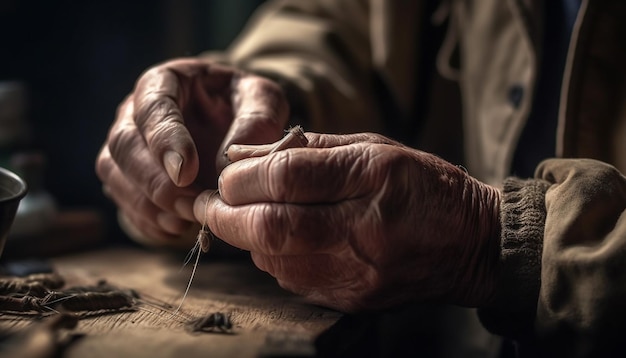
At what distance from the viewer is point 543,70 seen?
152 centimetres

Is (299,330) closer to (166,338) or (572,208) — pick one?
(166,338)

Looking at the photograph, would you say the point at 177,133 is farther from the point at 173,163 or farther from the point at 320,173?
the point at 320,173

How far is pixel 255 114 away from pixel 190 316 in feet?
1.24

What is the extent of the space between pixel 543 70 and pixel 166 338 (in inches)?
42.9

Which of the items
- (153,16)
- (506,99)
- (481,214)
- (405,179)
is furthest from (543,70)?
(153,16)

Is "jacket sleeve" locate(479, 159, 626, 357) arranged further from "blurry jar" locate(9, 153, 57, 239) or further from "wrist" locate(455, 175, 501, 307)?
"blurry jar" locate(9, 153, 57, 239)

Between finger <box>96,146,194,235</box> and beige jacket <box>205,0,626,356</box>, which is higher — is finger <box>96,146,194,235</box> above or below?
below

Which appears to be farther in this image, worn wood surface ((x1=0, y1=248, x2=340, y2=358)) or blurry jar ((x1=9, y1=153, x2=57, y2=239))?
blurry jar ((x1=9, y1=153, x2=57, y2=239))

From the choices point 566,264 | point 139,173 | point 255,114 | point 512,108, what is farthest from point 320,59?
point 566,264

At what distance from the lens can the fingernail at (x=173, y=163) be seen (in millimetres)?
1044

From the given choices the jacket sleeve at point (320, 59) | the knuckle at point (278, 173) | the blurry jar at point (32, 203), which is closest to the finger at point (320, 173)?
the knuckle at point (278, 173)

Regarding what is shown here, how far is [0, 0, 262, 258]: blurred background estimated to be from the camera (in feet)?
7.38

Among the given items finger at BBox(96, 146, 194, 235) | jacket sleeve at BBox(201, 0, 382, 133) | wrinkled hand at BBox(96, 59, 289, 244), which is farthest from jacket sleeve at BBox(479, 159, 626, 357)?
jacket sleeve at BBox(201, 0, 382, 133)

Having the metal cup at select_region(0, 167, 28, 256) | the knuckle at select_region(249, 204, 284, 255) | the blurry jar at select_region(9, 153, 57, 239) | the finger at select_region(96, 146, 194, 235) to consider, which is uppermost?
the knuckle at select_region(249, 204, 284, 255)
